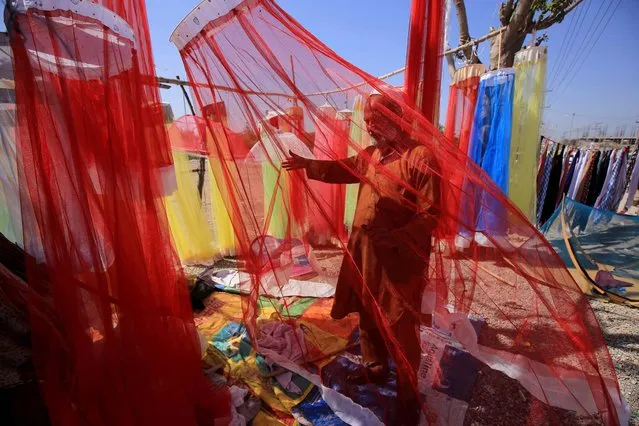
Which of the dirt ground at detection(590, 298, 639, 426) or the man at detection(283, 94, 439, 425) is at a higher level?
the man at detection(283, 94, 439, 425)

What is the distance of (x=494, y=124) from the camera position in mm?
3645

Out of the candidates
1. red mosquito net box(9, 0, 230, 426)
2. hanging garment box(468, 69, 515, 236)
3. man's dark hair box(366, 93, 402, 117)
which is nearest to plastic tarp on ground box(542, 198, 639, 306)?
hanging garment box(468, 69, 515, 236)

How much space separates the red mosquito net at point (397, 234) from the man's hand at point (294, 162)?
35 millimetres

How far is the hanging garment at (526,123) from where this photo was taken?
3.39 m

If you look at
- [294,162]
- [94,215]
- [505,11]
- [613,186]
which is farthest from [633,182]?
[94,215]

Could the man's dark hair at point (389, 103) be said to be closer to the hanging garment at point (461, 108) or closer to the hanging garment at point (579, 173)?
the hanging garment at point (461, 108)

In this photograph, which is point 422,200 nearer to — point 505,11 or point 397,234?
point 397,234

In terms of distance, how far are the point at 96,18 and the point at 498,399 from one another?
3.02m

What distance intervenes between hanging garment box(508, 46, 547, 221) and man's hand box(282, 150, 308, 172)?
9.42ft


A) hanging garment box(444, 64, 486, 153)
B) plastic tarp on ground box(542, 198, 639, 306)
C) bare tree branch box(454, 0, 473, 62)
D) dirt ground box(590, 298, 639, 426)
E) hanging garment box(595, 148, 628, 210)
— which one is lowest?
dirt ground box(590, 298, 639, 426)

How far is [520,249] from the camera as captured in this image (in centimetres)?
150

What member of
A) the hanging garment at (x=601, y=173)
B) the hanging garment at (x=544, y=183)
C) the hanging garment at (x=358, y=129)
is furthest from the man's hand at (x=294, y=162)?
the hanging garment at (x=601, y=173)

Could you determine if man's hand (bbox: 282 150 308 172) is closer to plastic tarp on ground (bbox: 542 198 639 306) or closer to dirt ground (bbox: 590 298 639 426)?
dirt ground (bbox: 590 298 639 426)

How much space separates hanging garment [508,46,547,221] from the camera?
339cm
